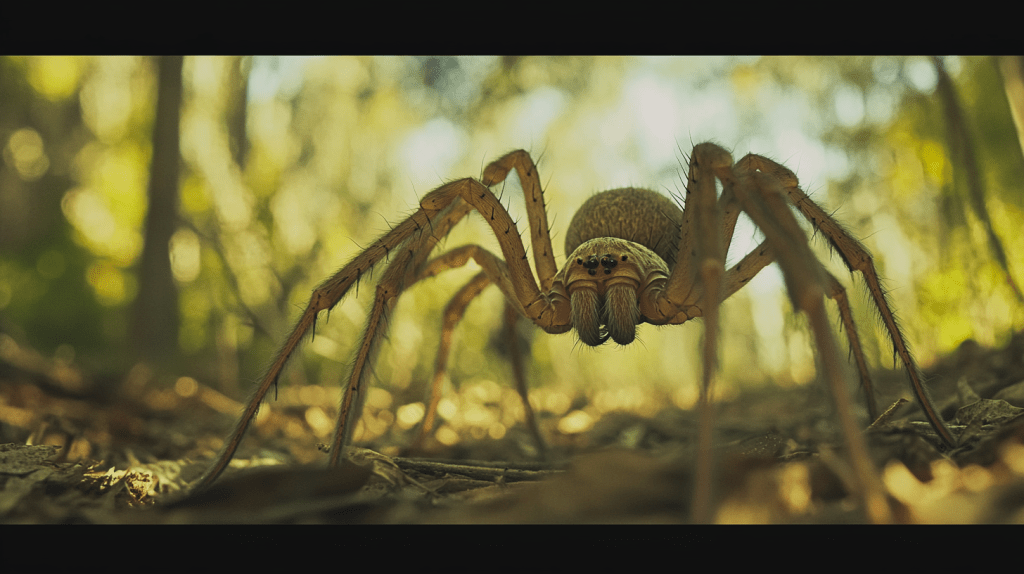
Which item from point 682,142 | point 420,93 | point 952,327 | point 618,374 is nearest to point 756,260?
point 682,142

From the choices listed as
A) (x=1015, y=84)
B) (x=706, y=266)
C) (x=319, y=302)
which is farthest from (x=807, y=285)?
(x=1015, y=84)

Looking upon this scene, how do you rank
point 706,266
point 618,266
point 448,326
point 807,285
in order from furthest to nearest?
point 448,326 → point 618,266 → point 706,266 → point 807,285

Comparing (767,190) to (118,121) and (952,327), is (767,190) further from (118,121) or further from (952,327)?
(118,121)

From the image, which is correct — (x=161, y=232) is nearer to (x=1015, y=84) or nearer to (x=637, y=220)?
(x=637, y=220)

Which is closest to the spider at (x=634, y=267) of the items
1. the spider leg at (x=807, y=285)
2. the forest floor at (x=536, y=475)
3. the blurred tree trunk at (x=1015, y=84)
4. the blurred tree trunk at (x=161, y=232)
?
the spider leg at (x=807, y=285)

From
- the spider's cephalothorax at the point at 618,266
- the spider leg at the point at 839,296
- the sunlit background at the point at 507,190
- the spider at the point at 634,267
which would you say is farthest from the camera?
the sunlit background at the point at 507,190

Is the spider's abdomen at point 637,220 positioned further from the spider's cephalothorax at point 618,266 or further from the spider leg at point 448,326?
the spider leg at point 448,326

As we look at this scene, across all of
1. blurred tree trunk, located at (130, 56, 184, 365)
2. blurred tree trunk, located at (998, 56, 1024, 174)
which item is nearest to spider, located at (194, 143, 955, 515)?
blurred tree trunk, located at (998, 56, 1024, 174)
